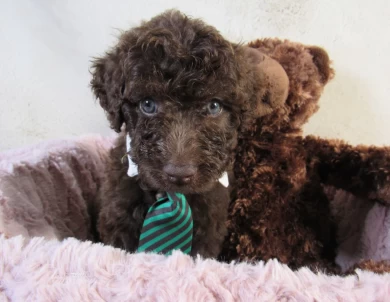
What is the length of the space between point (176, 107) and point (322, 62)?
3.00 ft

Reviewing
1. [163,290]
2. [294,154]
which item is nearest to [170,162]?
[163,290]

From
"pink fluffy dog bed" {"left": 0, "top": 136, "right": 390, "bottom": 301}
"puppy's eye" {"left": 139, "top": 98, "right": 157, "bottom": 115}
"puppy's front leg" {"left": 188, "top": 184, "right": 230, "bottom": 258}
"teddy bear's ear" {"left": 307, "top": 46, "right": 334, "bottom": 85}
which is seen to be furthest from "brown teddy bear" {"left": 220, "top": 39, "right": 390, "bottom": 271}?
"pink fluffy dog bed" {"left": 0, "top": 136, "right": 390, "bottom": 301}

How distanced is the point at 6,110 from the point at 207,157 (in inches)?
73.7

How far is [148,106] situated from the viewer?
1.31 m

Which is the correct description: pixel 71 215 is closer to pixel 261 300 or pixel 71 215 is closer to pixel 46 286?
pixel 46 286

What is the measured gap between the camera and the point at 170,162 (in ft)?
3.71

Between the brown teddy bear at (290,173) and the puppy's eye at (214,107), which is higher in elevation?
the puppy's eye at (214,107)

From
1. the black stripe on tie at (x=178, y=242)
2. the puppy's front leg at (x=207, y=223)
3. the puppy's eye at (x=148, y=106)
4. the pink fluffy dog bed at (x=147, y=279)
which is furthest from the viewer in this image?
the puppy's front leg at (x=207, y=223)

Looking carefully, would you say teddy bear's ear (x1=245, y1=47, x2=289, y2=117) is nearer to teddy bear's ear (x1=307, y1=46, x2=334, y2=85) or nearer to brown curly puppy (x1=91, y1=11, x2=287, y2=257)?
brown curly puppy (x1=91, y1=11, x2=287, y2=257)

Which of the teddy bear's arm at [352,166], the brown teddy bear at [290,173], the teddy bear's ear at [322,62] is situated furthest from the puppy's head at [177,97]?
the teddy bear's arm at [352,166]

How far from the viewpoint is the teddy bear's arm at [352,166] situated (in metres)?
1.77

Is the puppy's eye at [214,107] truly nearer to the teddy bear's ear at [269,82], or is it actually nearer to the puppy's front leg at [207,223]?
the teddy bear's ear at [269,82]

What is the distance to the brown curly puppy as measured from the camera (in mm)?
1188

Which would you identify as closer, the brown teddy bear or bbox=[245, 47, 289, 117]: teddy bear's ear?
bbox=[245, 47, 289, 117]: teddy bear's ear
